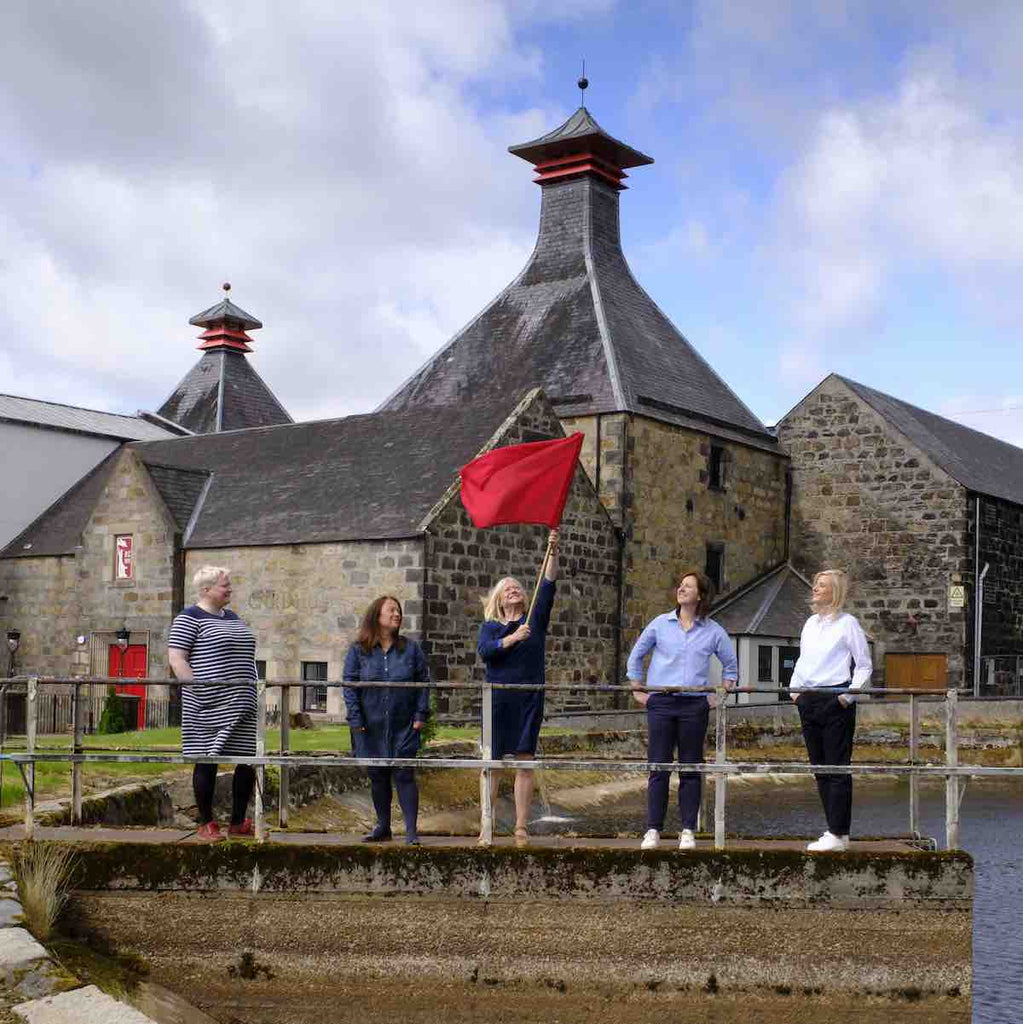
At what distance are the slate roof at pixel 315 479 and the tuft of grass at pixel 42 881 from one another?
16.8 metres

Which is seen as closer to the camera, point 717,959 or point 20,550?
point 717,959

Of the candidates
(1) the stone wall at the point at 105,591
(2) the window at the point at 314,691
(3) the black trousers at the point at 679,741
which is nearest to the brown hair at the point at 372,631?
(3) the black trousers at the point at 679,741

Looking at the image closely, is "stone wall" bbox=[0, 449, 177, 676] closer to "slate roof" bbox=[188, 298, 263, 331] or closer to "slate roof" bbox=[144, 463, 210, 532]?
"slate roof" bbox=[144, 463, 210, 532]

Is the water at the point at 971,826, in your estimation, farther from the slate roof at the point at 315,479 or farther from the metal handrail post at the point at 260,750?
the slate roof at the point at 315,479

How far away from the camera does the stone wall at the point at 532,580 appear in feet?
85.0

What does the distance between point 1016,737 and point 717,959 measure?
22.9 m

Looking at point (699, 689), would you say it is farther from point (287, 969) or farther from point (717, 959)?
point (287, 969)

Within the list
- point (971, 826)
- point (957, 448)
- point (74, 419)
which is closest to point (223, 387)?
point (74, 419)

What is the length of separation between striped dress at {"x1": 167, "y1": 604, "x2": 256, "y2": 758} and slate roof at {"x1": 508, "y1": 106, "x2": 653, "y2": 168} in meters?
31.0

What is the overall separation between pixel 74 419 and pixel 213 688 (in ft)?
105

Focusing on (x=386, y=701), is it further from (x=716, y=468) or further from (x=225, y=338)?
(x=225, y=338)

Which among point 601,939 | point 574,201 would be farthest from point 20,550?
point 601,939

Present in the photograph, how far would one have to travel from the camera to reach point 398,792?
962cm

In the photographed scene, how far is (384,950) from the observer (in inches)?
345
